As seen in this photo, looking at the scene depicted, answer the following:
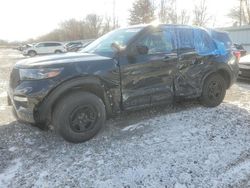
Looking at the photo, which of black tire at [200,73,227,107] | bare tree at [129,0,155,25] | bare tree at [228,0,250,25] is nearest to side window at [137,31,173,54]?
black tire at [200,73,227,107]

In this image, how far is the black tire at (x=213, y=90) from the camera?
5938mm

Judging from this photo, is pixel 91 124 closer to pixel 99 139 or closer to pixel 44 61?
pixel 99 139

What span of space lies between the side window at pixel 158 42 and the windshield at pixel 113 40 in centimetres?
22

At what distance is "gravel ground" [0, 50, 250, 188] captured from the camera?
341 cm

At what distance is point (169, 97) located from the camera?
17.3 feet

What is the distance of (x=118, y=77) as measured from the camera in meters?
4.54

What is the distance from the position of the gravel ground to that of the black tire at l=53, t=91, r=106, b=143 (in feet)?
0.61

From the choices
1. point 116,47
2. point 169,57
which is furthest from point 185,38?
point 116,47

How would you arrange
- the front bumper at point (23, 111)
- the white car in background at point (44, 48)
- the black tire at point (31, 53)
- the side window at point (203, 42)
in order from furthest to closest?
the white car in background at point (44, 48)
the black tire at point (31, 53)
the side window at point (203, 42)
the front bumper at point (23, 111)

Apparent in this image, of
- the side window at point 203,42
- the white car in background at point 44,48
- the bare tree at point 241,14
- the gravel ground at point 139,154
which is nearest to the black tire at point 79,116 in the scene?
the gravel ground at point 139,154

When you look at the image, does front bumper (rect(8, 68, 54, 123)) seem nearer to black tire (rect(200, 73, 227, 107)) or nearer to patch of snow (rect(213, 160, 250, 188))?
patch of snow (rect(213, 160, 250, 188))

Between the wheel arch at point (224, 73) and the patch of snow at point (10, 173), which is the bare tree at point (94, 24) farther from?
the patch of snow at point (10, 173)

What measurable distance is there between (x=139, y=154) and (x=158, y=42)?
215 centimetres

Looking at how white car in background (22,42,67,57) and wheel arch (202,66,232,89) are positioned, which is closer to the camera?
wheel arch (202,66,232,89)
